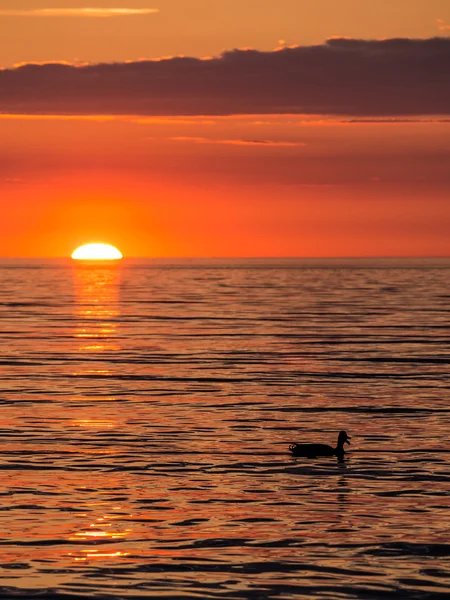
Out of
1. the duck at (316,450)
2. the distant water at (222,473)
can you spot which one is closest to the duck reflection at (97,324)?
the distant water at (222,473)

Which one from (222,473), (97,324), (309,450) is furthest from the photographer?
(97,324)

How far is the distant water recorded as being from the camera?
61.0 ft

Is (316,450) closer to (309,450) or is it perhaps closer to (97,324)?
(309,450)

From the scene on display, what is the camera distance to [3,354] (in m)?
53.9

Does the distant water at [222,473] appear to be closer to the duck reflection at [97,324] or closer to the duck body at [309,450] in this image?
the duck body at [309,450]

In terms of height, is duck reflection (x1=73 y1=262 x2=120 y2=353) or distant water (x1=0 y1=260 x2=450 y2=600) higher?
duck reflection (x1=73 y1=262 x2=120 y2=353)

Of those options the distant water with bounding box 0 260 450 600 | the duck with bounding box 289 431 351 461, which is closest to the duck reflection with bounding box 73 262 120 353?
the distant water with bounding box 0 260 450 600

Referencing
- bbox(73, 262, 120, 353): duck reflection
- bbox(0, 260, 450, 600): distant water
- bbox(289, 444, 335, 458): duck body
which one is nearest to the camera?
bbox(0, 260, 450, 600): distant water

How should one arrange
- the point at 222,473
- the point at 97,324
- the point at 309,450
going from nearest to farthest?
A: the point at 222,473
the point at 309,450
the point at 97,324

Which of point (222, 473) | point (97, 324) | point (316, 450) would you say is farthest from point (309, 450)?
point (97, 324)

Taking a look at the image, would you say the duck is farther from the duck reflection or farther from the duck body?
the duck reflection

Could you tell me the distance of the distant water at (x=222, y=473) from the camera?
1858 centimetres

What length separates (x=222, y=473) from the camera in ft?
85.8

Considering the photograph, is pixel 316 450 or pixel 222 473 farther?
pixel 316 450
